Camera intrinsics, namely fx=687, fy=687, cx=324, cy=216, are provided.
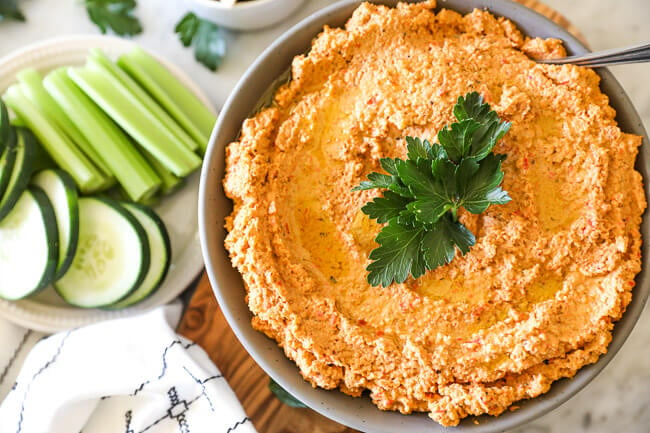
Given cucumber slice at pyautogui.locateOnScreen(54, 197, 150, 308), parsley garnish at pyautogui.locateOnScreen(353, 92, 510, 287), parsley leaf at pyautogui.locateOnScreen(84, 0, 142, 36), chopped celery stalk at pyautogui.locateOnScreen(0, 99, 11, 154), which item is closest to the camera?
parsley garnish at pyautogui.locateOnScreen(353, 92, 510, 287)

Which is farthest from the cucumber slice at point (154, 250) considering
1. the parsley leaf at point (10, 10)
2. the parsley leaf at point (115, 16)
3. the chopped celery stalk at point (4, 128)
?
the parsley leaf at point (10, 10)

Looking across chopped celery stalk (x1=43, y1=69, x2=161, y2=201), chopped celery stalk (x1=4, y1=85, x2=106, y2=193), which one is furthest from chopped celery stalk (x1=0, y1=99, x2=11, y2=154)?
chopped celery stalk (x1=43, y1=69, x2=161, y2=201)

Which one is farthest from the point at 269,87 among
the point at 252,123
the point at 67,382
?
the point at 67,382

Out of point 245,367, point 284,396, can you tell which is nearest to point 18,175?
point 245,367

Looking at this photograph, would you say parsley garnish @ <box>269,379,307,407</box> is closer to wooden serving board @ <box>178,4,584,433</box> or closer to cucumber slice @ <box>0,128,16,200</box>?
wooden serving board @ <box>178,4,584,433</box>

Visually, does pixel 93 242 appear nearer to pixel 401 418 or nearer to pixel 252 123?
pixel 252 123

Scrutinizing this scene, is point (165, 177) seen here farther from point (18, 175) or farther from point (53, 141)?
point (18, 175)
